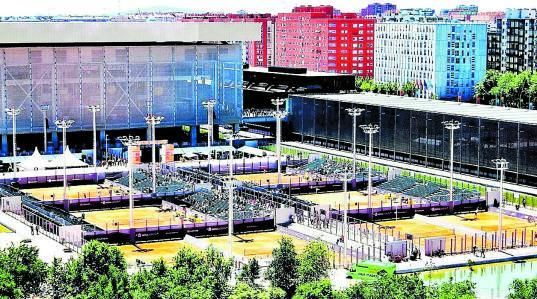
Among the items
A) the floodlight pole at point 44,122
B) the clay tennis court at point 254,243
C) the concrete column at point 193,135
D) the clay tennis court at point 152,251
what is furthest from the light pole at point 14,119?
the clay tennis court at point 254,243

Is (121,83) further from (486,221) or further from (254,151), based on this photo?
(486,221)

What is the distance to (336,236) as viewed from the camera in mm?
74125

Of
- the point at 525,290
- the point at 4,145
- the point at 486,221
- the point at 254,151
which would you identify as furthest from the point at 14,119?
the point at 525,290

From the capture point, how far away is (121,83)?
121m

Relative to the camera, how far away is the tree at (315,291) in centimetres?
5041

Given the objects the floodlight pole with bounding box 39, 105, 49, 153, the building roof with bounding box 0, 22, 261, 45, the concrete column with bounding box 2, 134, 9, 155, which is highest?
the building roof with bounding box 0, 22, 261, 45

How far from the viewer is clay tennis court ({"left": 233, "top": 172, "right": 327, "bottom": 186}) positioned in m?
98.6

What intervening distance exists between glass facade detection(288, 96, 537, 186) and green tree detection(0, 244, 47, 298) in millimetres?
49315

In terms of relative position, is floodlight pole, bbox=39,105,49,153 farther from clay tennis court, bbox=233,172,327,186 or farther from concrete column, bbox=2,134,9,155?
clay tennis court, bbox=233,172,327,186

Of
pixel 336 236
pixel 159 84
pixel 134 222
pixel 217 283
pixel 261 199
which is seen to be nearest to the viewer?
pixel 217 283

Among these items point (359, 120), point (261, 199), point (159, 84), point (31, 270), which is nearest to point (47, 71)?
point (159, 84)

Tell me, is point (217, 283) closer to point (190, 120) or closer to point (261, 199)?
point (261, 199)

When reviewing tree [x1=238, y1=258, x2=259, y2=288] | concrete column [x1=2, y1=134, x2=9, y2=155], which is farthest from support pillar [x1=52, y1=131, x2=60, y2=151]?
tree [x1=238, y1=258, x2=259, y2=288]

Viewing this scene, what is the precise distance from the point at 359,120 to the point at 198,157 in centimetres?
1641
